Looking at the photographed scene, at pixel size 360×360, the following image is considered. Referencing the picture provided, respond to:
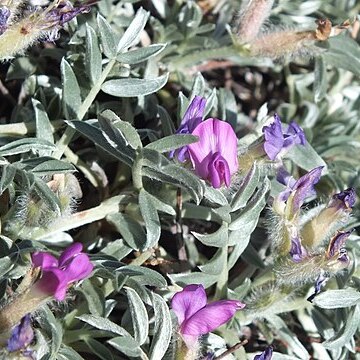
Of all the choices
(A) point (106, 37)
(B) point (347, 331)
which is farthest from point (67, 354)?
(A) point (106, 37)

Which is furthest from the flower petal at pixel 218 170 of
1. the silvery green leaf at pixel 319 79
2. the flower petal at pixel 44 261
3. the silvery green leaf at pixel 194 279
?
the silvery green leaf at pixel 319 79

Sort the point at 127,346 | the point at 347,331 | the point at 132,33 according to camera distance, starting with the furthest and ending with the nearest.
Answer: the point at 132,33 → the point at 347,331 → the point at 127,346

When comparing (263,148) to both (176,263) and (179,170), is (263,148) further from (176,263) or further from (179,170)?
(176,263)

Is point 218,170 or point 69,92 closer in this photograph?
point 218,170

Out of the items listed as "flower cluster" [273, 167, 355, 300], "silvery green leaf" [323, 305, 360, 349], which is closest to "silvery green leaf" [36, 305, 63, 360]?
"flower cluster" [273, 167, 355, 300]

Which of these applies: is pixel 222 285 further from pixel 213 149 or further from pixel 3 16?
pixel 3 16

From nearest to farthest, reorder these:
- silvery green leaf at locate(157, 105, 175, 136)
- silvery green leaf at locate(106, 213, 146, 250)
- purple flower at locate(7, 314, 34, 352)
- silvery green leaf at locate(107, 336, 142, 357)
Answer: purple flower at locate(7, 314, 34, 352), silvery green leaf at locate(107, 336, 142, 357), silvery green leaf at locate(106, 213, 146, 250), silvery green leaf at locate(157, 105, 175, 136)

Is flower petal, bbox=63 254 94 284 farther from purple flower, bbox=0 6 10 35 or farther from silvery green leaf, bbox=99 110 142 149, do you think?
purple flower, bbox=0 6 10 35
